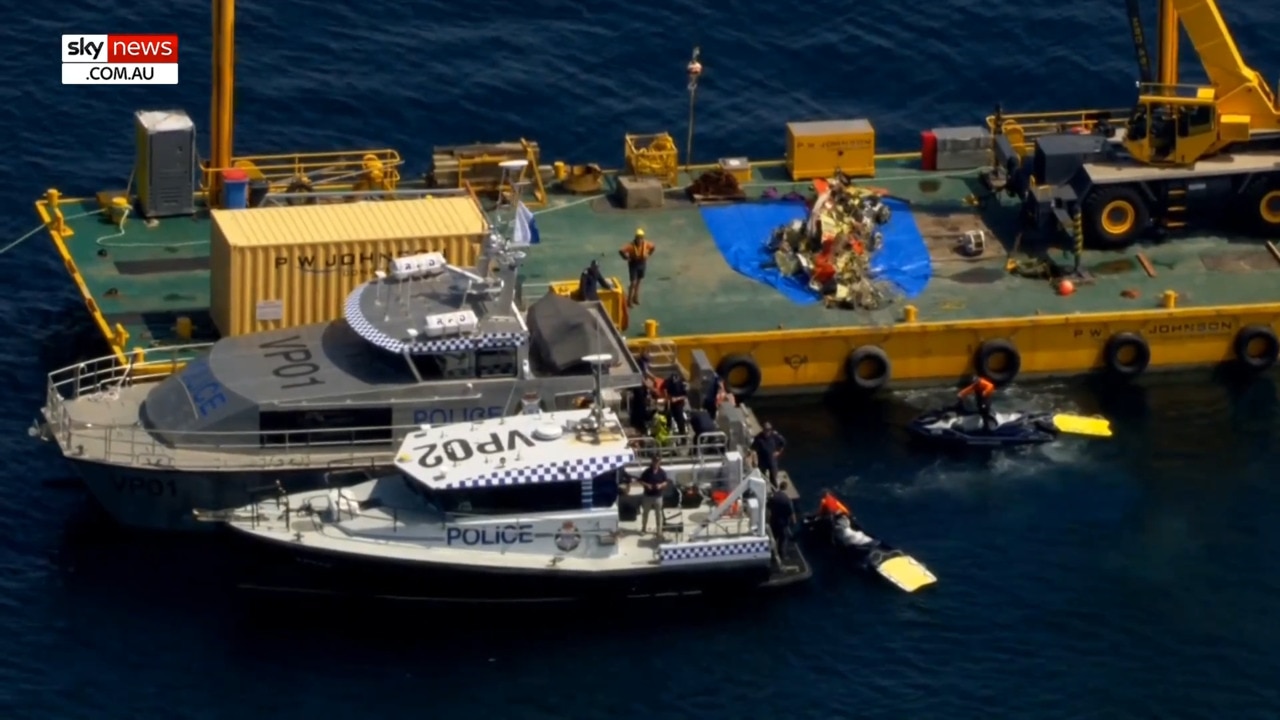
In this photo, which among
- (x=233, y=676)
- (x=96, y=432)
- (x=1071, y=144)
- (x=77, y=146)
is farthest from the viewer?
(x=77, y=146)

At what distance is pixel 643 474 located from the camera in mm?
49031

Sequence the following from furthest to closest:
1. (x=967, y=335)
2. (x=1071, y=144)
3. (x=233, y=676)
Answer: (x=1071, y=144)
(x=967, y=335)
(x=233, y=676)

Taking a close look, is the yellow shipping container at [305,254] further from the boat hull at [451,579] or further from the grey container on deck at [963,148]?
the grey container on deck at [963,148]

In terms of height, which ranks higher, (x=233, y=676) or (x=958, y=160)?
(x=958, y=160)

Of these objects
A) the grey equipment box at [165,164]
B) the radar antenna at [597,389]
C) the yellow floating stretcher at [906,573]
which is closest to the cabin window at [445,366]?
the radar antenna at [597,389]

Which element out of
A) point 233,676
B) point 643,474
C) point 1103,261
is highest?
point 1103,261

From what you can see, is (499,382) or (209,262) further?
(209,262)

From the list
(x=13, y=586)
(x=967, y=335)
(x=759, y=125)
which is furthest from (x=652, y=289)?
(x=13, y=586)

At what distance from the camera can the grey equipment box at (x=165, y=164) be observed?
196 ft

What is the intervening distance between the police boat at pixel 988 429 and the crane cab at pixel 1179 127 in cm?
792

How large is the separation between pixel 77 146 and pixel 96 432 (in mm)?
17943

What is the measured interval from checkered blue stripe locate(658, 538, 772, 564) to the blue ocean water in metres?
1.23

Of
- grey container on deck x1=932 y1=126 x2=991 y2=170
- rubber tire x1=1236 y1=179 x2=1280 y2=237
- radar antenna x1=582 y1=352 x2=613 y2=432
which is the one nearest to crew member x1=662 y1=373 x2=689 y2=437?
radar antenna x1=582 y1=352 x2=613 y2=432

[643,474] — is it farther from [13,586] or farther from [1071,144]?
[1071,144]
